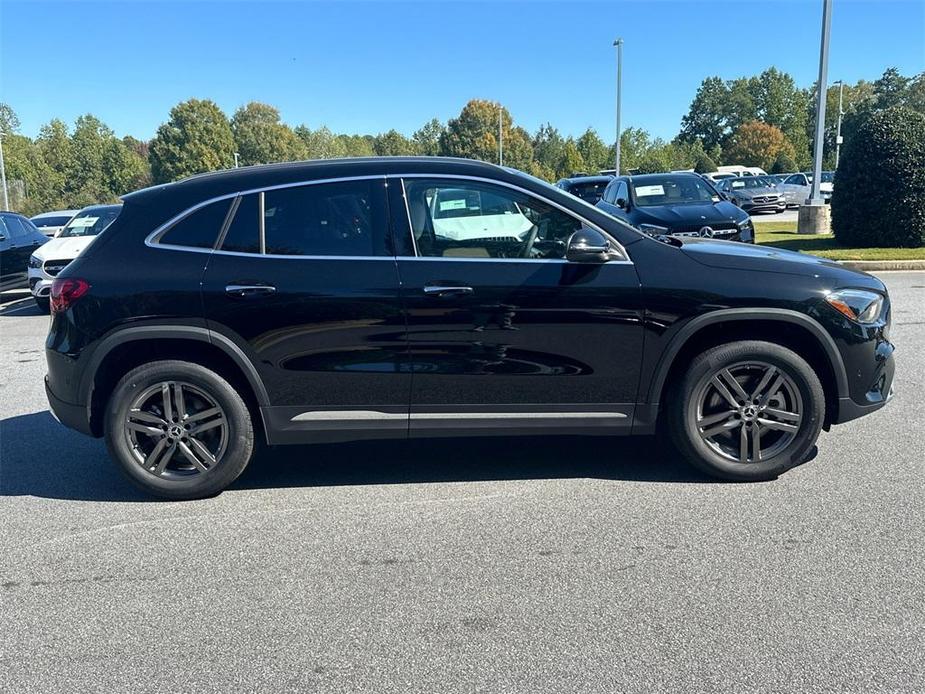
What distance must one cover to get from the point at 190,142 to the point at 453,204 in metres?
81.6

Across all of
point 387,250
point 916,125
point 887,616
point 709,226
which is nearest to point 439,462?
point 387,250

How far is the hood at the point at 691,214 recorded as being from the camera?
42.0 ft

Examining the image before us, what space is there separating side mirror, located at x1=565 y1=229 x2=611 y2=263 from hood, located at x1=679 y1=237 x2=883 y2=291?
0.53 m

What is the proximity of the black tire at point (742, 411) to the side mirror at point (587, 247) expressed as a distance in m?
0.82

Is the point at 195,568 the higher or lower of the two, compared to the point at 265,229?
lower

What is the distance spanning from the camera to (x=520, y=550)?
3766mm

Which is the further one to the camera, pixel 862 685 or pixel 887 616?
pixel 887 616

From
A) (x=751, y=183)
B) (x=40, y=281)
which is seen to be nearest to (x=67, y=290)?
(x=40, y=281)

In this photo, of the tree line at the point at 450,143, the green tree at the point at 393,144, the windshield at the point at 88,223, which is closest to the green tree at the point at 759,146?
the tree line at the point at 450,143

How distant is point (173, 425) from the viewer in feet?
14.8

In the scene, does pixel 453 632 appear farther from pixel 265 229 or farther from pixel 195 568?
pixel 265 229

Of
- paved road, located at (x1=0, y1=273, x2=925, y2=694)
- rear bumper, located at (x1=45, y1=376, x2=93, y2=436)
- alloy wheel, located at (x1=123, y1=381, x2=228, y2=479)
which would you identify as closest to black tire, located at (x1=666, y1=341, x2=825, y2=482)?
paved road, located at (x1=0, y1=273, x2=925, y2=694)

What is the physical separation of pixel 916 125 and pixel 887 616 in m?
14.7

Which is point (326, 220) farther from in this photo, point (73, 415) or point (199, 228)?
point (73, 415)
